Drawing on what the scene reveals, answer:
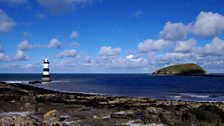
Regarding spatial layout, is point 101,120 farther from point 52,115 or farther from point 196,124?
point 196,124

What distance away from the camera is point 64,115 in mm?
25203

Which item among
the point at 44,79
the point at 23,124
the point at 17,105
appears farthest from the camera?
the point at 44,79

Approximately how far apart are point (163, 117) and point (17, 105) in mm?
14479

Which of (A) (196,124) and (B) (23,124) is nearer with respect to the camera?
(B) (23,124)

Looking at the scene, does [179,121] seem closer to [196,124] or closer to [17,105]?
[196,124]

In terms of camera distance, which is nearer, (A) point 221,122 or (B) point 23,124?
(B) point 23,124

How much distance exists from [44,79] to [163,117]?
298 feet

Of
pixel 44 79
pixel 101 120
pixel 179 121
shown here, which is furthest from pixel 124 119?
pixel 44 79

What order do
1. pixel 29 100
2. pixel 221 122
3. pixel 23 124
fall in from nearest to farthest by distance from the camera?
pixel 23 124
pixel 221 122
pixel 29 100

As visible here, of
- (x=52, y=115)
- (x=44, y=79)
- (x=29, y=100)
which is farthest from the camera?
(x=44, y=79)

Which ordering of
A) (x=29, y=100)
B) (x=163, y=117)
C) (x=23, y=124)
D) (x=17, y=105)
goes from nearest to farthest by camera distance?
1. (x=23, y=124)
2. (x=163, y=117)
3. (x=17, y=105)
4. (x=29, y=100)

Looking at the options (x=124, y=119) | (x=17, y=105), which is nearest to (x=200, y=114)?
(x=124, y=119)

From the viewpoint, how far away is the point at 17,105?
30.9 metres

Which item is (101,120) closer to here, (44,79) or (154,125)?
(154,125)
